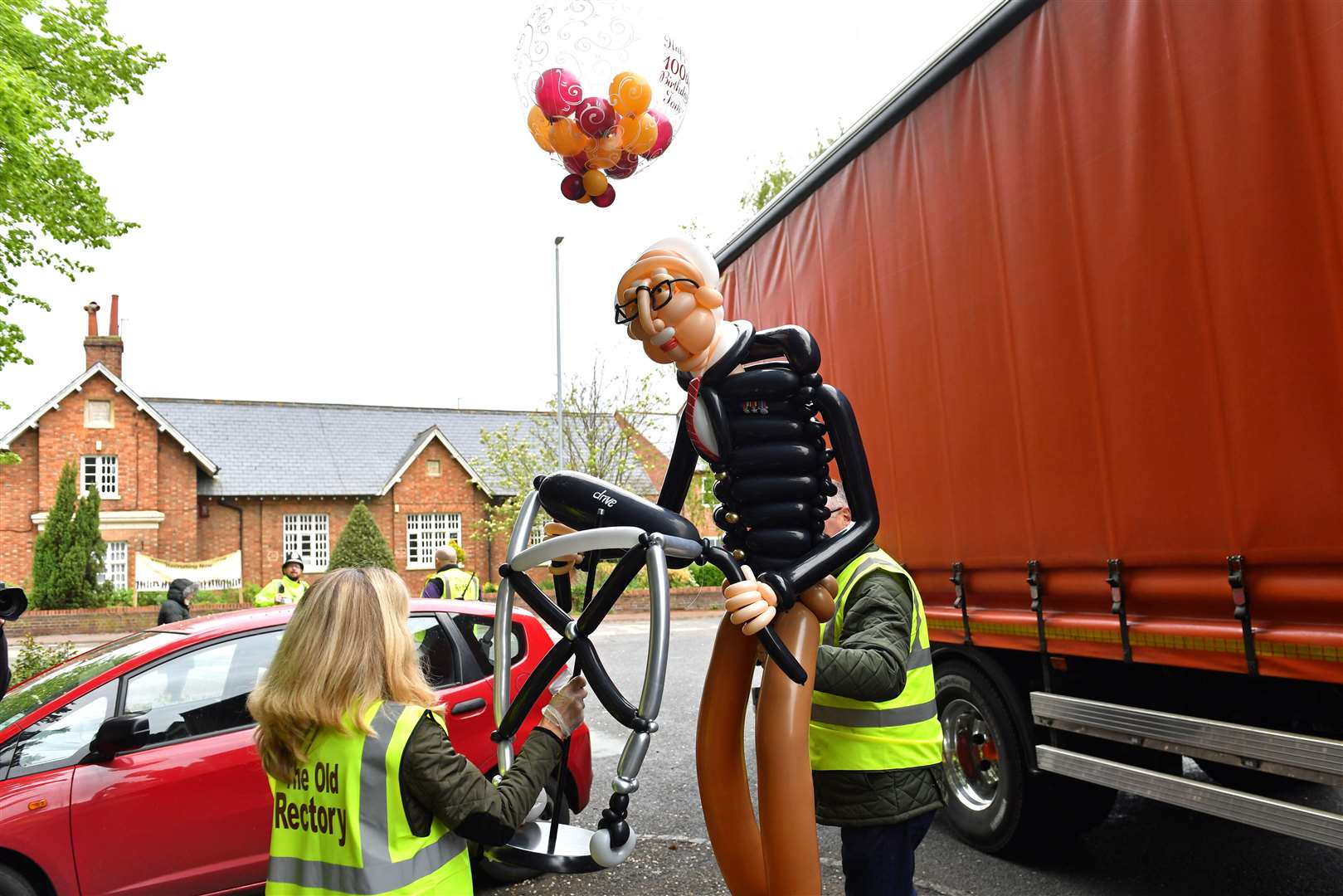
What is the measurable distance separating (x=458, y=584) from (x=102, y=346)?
26.4 metres

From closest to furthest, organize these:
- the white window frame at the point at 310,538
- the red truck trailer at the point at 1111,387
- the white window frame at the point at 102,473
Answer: the red truck trailer at the point at 1111,387, the white window frame at the point at 102,473, the white window frame at the point at 310,538

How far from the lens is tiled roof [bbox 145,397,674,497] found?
100 ft

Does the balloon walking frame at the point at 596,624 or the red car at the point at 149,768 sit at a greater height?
the balloon walking frame at the point at 596,624

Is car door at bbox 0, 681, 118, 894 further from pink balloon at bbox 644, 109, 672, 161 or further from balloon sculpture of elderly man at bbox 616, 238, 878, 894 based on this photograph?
pink balloon at bbox 644, 109, 672, 161

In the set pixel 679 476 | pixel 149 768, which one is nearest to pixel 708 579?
pixel 149 768

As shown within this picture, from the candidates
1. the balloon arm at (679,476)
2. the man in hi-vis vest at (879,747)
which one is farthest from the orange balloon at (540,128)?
the man in hi-vis vest at (879,747)

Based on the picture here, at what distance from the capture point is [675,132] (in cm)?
381

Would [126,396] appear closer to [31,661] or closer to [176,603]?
[31,661]

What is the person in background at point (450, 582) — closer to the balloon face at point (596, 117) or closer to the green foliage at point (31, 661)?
the green foliage at point (31, 661)

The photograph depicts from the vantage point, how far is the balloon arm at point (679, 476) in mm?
2641

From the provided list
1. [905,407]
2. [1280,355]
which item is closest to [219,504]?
[905,407]

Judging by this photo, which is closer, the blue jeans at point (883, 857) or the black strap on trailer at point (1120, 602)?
the blue jeans at point (883, 857)

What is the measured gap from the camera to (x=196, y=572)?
2733cm

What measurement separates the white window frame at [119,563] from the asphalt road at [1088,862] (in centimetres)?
2705
